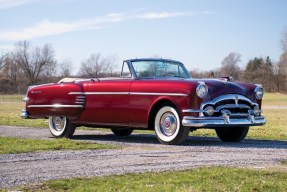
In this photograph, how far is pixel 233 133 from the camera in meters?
11.2

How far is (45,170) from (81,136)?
5884 millimetres

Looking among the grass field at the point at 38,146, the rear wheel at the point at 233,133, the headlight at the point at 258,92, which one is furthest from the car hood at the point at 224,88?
the grass field at the point at 38,146

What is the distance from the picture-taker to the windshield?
11.1 metres

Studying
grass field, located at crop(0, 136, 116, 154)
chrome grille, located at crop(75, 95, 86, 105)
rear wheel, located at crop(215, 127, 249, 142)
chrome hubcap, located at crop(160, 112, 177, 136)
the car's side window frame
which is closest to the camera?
grass field, located at crop(0, 136, 116, 154)

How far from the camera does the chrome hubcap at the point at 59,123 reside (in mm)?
12007

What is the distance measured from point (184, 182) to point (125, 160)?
212 cm

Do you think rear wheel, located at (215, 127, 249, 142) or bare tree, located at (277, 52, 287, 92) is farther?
bare tree, located at (277, 52, 287, 92)

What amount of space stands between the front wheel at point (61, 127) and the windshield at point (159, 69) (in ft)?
6.70

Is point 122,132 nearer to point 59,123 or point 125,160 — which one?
point 59,123

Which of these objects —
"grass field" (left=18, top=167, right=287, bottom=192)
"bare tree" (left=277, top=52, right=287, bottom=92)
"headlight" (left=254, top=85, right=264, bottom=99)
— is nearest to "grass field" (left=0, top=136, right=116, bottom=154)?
"headlight" (left=254, top=85, right=264, bottom=99)

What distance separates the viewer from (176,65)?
461 inches

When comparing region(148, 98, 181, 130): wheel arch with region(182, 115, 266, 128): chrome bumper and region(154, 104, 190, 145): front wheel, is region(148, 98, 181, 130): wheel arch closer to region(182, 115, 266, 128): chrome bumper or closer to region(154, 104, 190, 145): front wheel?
region(154, 104, 190, 145): front wheel

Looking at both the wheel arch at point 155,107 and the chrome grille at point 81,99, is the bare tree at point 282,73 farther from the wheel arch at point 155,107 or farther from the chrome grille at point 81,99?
the wheel arch at point 155,107

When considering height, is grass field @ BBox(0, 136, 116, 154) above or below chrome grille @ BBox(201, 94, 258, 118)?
below
